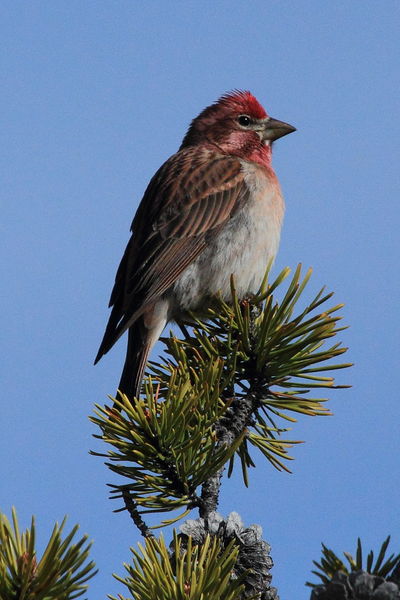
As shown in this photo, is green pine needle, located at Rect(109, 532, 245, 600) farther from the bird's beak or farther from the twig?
the bird's beak

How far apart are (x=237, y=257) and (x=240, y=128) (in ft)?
5.73

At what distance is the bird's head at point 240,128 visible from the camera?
267 inches

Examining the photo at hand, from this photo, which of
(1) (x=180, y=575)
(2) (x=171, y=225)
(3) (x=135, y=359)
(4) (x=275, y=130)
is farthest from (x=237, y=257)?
(1) (x=180, y=575)

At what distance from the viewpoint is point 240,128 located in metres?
6.90

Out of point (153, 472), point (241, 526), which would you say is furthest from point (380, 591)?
point (153, 472)

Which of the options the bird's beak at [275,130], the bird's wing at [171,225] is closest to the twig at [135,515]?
the bird's wing at [171,225]

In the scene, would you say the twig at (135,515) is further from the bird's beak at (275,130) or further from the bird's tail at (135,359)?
the bird's beak at (275,130)

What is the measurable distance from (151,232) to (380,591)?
4073 mm

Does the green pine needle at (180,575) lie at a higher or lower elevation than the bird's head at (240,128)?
lower

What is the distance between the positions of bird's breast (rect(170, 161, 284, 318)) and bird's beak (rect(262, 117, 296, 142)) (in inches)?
39.8

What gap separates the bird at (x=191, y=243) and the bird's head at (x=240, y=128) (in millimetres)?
196

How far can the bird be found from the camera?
211 inches

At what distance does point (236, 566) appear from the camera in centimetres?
271

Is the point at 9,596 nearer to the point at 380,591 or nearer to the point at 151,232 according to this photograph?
the point at 380,591
